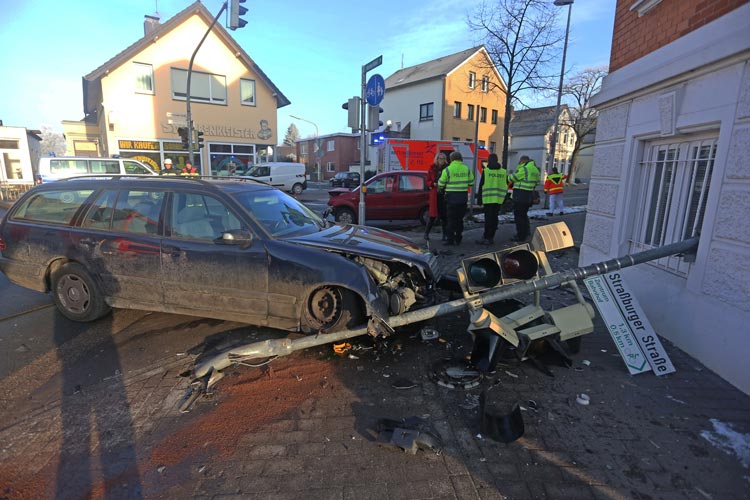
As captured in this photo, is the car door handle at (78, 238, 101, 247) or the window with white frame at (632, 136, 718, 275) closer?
the window with white frame at (632, 136, 718, 275)

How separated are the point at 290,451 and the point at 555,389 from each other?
83.8 inches

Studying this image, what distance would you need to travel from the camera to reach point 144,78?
70.2ft

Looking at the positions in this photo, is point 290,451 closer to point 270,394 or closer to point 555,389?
point 270,394

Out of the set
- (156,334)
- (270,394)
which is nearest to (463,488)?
(270,394)

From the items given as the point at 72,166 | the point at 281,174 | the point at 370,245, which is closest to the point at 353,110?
the point at 370,245

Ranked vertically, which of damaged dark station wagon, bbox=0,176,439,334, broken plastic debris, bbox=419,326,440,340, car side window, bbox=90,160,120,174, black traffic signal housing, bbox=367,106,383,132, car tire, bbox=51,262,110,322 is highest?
black traffic signal housing, bbox=367,106,383,132

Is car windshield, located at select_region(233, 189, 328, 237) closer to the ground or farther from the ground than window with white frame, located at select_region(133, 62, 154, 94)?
closer to the ground

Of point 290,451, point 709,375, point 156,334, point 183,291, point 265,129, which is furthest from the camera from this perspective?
point 265,129

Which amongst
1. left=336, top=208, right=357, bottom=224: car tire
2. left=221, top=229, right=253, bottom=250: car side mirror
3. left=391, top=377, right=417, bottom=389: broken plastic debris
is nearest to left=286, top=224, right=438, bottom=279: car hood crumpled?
left=221, top=229, right=253, bottom=250: car side mirror

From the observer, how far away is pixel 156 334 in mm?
4422

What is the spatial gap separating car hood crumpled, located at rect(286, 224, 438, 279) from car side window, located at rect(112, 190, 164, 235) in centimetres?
154

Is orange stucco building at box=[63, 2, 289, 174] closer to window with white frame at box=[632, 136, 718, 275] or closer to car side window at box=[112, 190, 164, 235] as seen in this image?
car side window at box=[112, 190, 164, 235]

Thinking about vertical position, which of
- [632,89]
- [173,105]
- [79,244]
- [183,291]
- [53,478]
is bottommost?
[53,478]

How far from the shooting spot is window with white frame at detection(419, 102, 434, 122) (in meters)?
35.2
